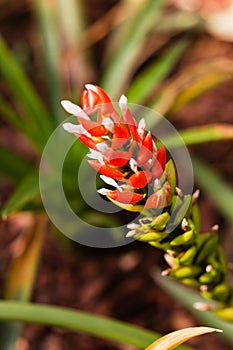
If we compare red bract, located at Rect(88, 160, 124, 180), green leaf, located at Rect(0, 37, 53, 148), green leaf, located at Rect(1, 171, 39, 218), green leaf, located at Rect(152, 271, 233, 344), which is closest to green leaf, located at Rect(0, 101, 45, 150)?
green leaf, located at Rect(0, 37, 53, 148)

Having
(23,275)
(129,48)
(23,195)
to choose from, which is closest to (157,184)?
(23,195)

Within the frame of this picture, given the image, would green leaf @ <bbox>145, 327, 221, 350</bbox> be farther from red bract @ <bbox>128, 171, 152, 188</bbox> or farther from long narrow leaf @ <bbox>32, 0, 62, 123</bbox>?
long narrow leaf @ <bbox>32, 0, 62, 123</bbox>

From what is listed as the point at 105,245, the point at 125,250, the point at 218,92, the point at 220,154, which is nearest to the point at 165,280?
the point at 105,245

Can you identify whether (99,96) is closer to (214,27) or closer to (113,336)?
(113,336)

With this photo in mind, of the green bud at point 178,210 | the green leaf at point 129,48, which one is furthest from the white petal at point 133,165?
the green leaf at point 129,48

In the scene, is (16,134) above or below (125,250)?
above

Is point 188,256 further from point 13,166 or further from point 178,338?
point 13,166
